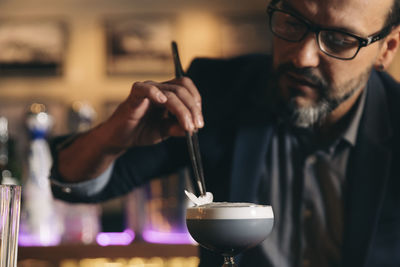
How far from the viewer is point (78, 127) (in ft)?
7.54

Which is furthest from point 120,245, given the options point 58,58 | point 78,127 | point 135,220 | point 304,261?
point 58,58

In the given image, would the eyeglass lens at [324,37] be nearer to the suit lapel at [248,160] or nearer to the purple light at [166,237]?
the suit lapel at [248,160]

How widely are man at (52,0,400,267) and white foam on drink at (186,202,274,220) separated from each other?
0.38m

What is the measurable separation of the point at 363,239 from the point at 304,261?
0.59 feet

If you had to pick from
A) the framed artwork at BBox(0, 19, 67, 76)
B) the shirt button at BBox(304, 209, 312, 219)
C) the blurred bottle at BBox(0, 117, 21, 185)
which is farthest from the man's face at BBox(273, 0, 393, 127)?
the framed artwork at BBox(0, 19, 67, 76)

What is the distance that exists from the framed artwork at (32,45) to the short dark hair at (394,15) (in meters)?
2.20

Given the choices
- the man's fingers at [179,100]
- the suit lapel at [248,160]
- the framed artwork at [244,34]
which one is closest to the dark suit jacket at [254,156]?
the suit lapel at [248,160]

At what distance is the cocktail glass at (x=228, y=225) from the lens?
2.91 feet

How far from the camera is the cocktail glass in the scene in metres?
0.89

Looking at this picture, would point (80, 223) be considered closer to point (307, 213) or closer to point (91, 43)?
point (307, 213)

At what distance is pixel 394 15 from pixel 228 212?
84 centimetres

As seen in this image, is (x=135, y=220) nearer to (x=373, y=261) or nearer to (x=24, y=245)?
(x=24, y=245)

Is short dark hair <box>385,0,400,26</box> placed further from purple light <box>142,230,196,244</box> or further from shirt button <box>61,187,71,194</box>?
purple light <box>142,230,196,244</box>

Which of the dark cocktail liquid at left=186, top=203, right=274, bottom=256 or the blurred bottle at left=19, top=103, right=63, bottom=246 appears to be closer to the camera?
the dark cocktail liquid at left=186, top=203, right=274, bottom=256
